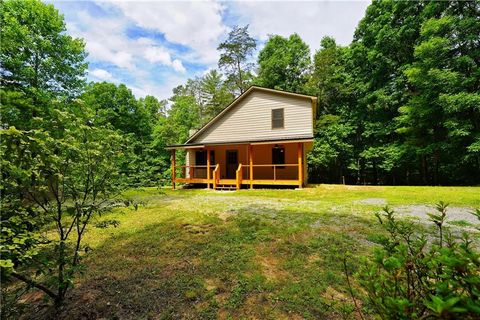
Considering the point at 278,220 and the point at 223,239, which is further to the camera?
the point at 278,220

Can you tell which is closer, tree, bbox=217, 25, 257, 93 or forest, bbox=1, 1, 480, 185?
forest, bbox=1, 1, 480, 185

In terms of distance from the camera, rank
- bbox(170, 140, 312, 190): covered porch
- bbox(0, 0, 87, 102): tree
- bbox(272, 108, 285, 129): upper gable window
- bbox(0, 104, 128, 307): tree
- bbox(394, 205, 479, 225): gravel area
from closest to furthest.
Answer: bbox(0, 104, 128, 307): tree, bbox(394, 205, 479, 225): gravel area, bbox(0, 0, 87, 102): tree, bbox(170, 140, 312, 190): covered porch, bbox(272, 108, 285, 129): upper gable window

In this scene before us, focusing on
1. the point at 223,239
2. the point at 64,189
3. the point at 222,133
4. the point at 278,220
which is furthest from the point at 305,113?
the point at 64,189

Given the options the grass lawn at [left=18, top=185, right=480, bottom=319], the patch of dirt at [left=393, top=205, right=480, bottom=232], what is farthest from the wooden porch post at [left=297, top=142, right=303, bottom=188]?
the grass lawn at [left=18, top=185, right=480, bottom=319]

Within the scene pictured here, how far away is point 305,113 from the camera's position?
13.4 meters

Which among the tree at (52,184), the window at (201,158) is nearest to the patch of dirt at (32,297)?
the tree at (52,184)

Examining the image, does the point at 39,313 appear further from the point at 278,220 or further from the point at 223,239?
the point at 278,220

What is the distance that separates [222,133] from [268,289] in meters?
12.9

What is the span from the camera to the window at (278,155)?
48.4ft

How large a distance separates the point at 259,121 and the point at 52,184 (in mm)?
12647

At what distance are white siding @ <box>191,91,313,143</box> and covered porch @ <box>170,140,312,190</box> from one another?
66 centimetres

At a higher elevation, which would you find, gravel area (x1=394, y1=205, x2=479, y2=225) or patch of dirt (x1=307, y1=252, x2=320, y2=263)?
gravel area (x1=394, y1=205, x2=479, y2=225)

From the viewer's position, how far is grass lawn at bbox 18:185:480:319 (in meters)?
2.87

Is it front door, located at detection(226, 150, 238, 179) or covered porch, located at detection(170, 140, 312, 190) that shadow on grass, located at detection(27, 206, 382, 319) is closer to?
covered porch, located at detection(170, 140, 312, 190)
